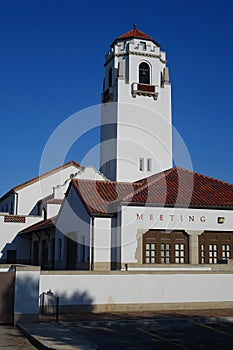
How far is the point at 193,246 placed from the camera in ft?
83.0

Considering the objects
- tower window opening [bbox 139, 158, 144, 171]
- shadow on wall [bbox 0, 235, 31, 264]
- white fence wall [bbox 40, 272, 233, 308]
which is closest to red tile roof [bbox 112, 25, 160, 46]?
tower window opening [bbox 139, 158, 144, 171]

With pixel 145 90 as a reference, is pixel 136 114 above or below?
below

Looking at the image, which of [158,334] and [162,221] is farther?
[162,221]

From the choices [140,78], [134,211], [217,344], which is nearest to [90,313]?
[217,344]

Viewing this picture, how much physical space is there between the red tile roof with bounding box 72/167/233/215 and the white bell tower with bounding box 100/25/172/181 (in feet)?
45.1

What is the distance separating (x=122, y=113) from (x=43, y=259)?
52.7ft

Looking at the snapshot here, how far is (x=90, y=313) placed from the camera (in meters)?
17.6

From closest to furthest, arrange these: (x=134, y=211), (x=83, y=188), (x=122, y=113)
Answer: (x=134, y=211) → (x=83, y=188) → (x=122, y=113)

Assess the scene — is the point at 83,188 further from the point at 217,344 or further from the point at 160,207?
the point at 217,344

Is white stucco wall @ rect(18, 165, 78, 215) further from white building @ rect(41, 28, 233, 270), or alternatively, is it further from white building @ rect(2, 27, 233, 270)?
white building @ rect(41, 28, 233, 270)

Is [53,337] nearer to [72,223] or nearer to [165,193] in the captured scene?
[165,193]

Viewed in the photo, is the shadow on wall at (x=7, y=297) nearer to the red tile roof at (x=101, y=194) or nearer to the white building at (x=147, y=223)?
the white building at (x=147, y=223)

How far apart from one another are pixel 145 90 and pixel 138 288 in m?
29.9

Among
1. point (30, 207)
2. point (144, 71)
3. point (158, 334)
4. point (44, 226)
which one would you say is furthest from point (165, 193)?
point (30, 207)
